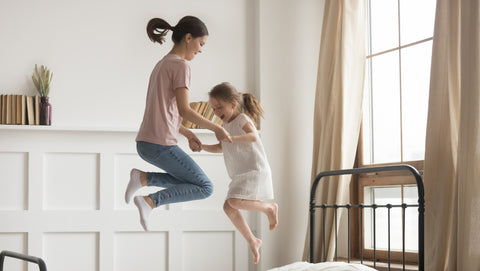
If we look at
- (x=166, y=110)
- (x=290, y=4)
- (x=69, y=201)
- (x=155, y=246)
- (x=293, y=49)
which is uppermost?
(x=290, y=4)

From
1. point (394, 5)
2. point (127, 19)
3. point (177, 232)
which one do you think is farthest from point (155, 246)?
point (394, 5)

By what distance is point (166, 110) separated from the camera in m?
2.58

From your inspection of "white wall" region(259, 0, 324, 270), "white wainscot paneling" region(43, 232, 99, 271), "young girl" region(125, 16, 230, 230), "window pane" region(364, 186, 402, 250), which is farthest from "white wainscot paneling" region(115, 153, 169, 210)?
"young girl" region(125, 16, 230, 230)

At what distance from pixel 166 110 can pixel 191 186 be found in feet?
1.08

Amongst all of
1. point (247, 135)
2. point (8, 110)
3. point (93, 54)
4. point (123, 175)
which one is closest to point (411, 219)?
point (247, 135)

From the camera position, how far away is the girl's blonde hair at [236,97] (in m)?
2.75

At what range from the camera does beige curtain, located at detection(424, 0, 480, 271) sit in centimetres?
302

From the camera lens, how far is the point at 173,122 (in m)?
2.62

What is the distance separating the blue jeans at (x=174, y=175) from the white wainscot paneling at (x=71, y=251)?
166 cm

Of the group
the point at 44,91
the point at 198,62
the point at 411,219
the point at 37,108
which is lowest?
the point at 411,219

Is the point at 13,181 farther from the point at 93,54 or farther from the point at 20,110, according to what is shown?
the point at 93,54

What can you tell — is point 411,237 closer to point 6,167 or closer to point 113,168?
point 113,168

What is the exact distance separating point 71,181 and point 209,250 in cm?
103

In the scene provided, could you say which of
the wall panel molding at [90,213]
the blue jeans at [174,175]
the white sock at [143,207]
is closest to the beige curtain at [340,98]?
the wall panel molding at [90,213]
